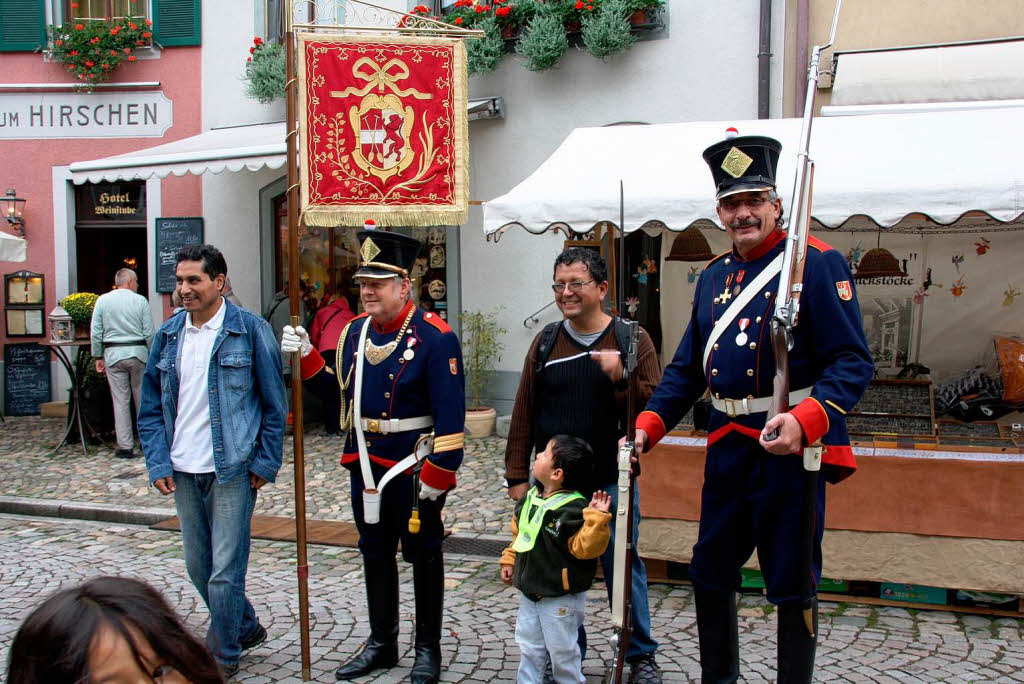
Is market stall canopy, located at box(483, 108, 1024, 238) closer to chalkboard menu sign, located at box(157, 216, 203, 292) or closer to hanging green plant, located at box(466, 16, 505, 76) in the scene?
hanging green plant, located at box(466, 16, 505, 76)

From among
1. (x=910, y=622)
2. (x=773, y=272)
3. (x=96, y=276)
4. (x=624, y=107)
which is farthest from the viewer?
(x=96, y=276)

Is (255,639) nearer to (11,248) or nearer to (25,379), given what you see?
(11,248)

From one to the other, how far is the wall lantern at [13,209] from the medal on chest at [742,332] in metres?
11.4

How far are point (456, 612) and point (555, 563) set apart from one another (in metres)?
1.65

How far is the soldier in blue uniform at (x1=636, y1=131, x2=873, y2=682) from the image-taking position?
3.02 meters

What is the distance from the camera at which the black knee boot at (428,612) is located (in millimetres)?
3938

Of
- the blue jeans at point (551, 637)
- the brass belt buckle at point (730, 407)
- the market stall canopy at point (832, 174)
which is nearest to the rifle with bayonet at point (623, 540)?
the blue jeans at point (551, 637)

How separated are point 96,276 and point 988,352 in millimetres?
10732

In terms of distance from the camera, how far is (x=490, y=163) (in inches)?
413

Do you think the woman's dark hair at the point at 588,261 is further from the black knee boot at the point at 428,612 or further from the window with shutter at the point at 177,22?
the window with shutter at the point at 177,22

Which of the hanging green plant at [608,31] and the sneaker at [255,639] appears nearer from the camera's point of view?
the sneaker at [255,639]

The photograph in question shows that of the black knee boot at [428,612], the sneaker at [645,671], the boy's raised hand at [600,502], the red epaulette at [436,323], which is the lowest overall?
the sneaker at [645,671]

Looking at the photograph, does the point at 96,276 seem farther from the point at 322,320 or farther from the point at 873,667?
the point at 873,667

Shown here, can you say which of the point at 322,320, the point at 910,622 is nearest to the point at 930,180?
the point at 910,622
